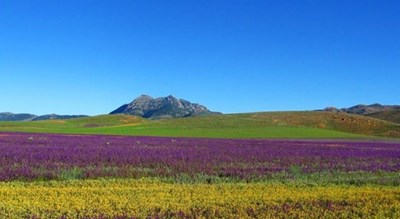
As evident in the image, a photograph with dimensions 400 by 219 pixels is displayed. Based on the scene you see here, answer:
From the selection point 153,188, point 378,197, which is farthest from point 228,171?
point 378,197

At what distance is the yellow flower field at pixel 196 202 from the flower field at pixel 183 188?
0.8 inches

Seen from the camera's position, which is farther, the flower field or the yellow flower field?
the flower field

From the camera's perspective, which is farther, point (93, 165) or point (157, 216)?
point (93, 165)

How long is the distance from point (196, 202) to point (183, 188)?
2496mm

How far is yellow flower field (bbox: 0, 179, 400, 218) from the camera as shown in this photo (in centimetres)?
962

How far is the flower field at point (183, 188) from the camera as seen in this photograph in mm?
9930

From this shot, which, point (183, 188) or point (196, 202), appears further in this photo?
point (183, 188)

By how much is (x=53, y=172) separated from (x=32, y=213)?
308 inches

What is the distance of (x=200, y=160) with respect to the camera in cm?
2272

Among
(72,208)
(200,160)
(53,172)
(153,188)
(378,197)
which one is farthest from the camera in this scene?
(200,160)

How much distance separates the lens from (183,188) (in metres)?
13.4

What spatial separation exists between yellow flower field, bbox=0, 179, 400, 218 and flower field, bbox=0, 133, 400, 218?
0.02 m

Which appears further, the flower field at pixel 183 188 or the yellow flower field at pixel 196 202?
the flower field at pixel 183 188

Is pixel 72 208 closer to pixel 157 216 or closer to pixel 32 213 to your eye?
pixel 32 213
